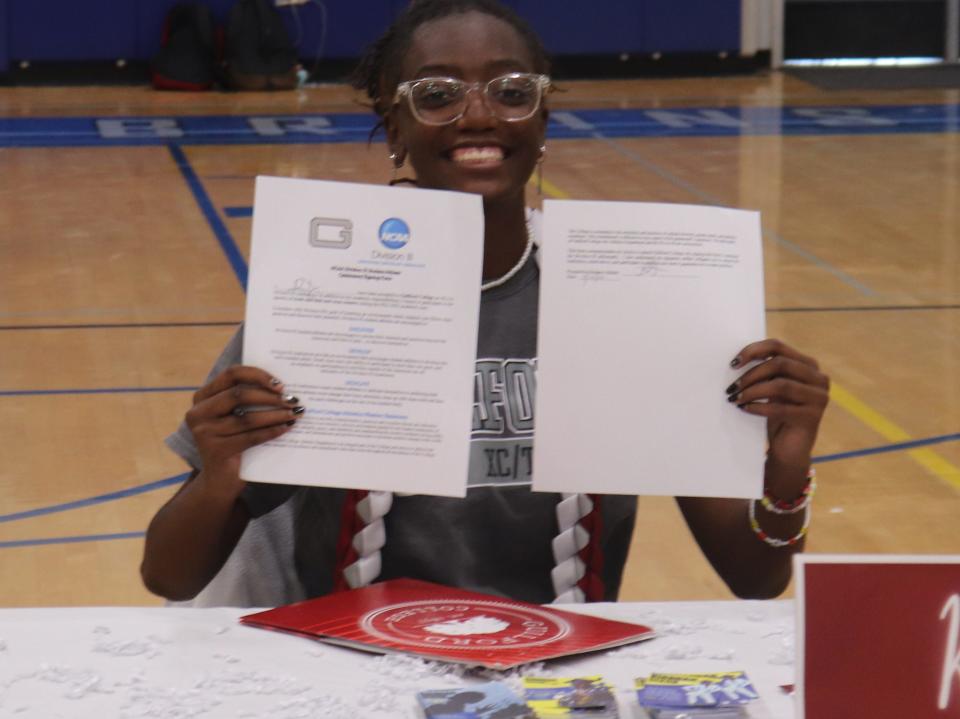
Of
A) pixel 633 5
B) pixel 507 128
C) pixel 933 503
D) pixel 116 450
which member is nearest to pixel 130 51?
pixel 633 5

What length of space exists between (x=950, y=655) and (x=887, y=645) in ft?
0.16

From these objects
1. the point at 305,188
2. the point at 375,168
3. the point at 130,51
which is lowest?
the point at 305,188

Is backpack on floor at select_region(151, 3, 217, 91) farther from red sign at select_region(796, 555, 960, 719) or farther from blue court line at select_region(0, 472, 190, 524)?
red sign at select_region(796, 555, 960, 719)

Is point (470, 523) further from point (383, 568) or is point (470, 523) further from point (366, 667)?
point (366, 667)

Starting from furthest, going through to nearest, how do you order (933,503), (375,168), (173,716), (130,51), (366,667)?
(130,51), (375,168), (933,503), (366,667), (173,716)

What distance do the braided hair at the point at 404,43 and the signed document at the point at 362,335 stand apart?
1.09ft

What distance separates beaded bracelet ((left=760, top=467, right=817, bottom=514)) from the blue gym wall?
34.9 feet

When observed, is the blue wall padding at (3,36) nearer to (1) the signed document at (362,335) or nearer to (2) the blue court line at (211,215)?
(2) the blue court line at (211,215)

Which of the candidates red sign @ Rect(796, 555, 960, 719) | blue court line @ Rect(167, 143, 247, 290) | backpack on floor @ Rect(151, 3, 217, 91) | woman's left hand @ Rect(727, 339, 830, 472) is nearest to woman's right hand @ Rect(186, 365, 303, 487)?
woman's left hand @ Rect(727, 339, 830, 472)

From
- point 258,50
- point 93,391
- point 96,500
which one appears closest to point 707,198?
point 93,391

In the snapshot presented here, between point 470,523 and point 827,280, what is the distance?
471cm

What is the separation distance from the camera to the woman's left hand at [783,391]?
1583 mm

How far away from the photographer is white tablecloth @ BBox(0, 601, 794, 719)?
1424mm

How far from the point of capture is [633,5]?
12773 mm
